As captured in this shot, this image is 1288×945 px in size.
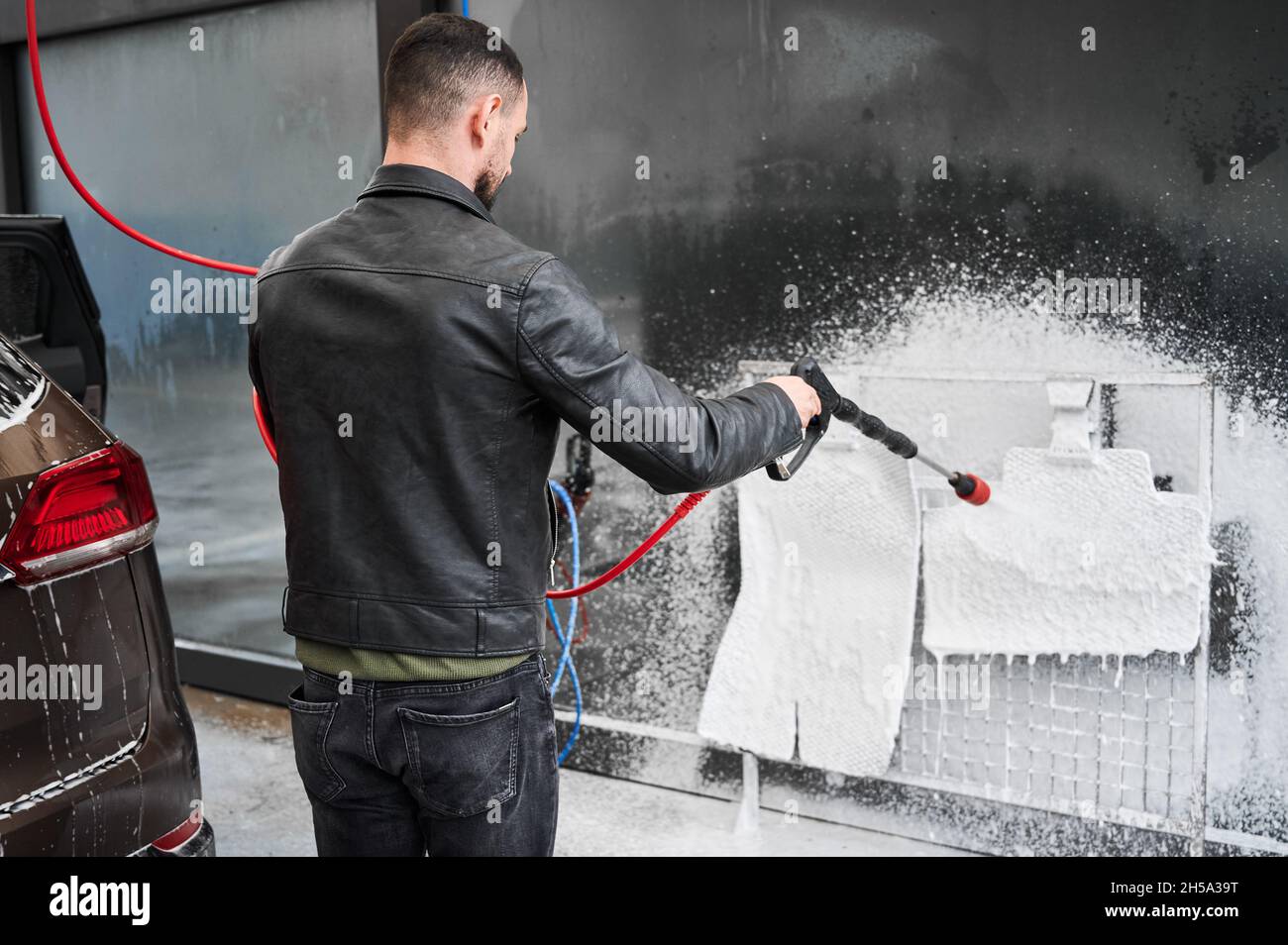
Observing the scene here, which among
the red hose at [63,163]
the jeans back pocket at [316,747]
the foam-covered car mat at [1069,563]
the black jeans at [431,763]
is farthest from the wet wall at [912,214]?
the jeans back pocket at [316,747]

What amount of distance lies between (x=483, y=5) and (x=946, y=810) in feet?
8.10

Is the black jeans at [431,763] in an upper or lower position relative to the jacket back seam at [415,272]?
lower

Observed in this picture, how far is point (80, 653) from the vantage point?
5.82ft

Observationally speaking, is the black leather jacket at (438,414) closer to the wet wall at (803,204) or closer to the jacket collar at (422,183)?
the jacket collar at (422,183)

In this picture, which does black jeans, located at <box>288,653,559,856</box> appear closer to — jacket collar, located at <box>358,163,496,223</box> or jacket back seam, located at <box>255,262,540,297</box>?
jacket back seam, located at <box>255,262,540,297</box>

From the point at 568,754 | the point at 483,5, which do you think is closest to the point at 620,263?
the point at 483,5

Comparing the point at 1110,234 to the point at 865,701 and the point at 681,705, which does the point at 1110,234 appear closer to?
the point at 865,701

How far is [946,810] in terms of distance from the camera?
9.36ft

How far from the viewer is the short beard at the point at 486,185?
1.64 m

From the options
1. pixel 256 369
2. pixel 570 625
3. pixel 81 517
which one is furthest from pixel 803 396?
pixel 570 625

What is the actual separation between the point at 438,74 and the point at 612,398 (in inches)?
20.2

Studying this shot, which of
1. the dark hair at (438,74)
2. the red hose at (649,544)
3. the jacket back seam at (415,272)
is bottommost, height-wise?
the red hose at (649,544)

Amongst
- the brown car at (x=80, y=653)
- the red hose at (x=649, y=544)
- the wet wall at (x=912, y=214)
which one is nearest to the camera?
the brown car at (x=80, y=653)

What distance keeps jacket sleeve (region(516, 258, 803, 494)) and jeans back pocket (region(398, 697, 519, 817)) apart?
15.5 inches
